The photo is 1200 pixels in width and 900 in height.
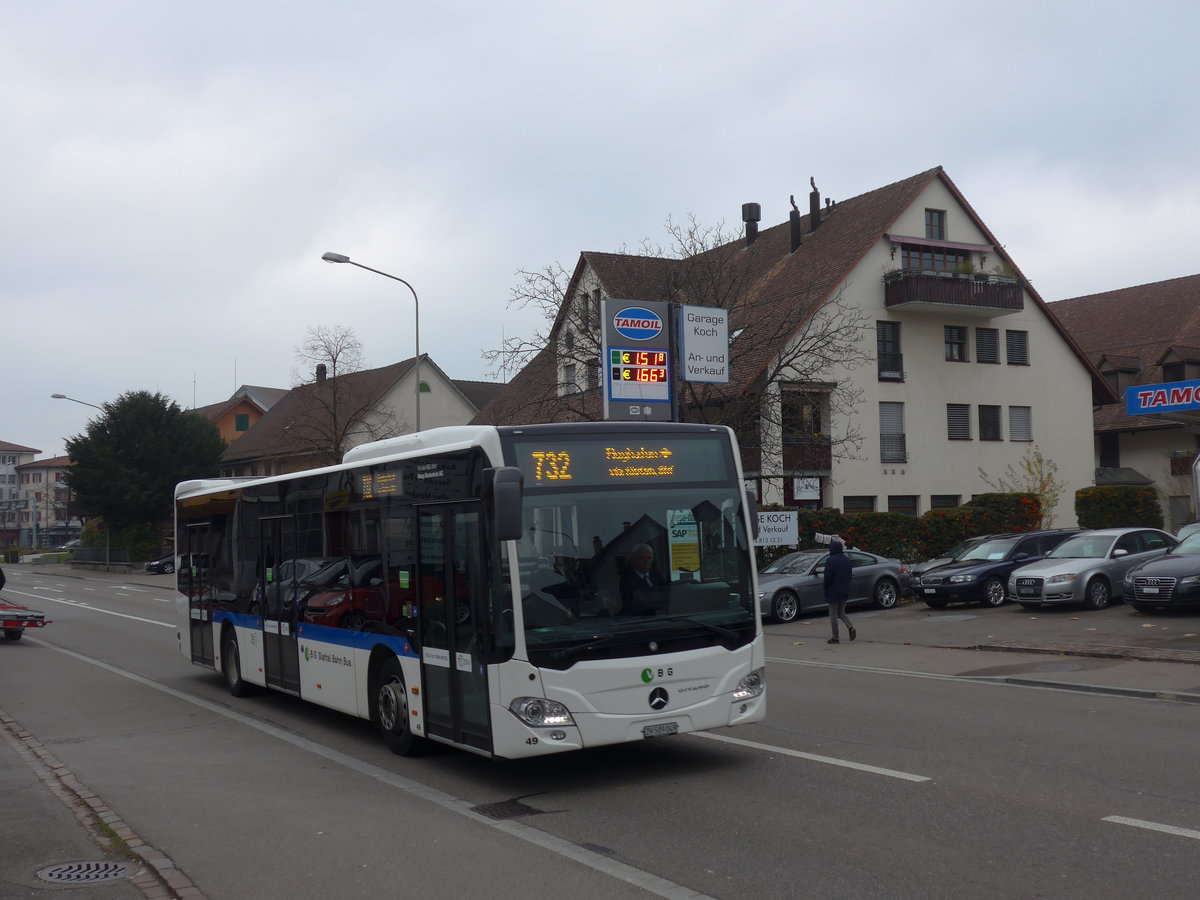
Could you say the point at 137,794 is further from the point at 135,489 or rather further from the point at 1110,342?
the point at 135,489

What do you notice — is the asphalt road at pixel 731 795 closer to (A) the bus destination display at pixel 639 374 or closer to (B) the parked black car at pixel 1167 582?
(B) the parked black car at pixel 1167 582

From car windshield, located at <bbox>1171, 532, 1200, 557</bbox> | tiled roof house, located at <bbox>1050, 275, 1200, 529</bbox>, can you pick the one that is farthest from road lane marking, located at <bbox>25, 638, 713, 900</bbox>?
tiled roof house, located at <bbox>1050, 275, 1200, 529</bbox>

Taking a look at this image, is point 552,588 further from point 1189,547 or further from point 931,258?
point 931,258

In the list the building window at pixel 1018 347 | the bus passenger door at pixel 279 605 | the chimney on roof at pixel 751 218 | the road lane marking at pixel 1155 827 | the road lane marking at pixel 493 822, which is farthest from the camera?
the chimney on roof at pixel 751 218

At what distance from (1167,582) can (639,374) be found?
9.59 metres

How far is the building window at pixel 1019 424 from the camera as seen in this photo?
4419cm

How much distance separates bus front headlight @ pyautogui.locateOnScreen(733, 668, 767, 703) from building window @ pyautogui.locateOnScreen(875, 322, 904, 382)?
33089mm

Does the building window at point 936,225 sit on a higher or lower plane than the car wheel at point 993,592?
higher

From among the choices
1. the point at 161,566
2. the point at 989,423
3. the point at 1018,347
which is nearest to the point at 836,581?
the point at 989,423

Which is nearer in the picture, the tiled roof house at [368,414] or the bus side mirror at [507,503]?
the bus side mirror at [507,503]

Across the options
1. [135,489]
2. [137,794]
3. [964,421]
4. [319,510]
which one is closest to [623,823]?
[137,794]

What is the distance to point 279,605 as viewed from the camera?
512 inches

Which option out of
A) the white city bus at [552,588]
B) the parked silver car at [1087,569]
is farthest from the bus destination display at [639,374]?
the white city bus at [552,588]

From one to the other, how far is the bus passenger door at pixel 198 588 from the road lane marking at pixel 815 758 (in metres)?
7.85
